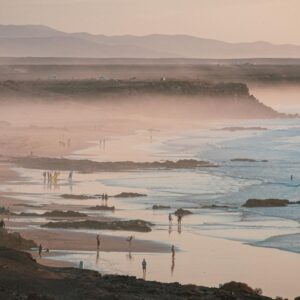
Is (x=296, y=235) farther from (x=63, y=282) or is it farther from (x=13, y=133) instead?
(x=13, y=133)

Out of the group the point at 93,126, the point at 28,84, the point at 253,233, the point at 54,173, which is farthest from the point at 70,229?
the point at 28,84

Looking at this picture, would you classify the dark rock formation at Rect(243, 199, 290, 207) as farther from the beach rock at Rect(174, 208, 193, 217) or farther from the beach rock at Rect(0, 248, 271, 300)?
the beach rock at Rect(0, 248, 271, 300)

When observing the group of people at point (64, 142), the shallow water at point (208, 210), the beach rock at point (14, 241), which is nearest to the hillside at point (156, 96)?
the group of people at point (64, 142)

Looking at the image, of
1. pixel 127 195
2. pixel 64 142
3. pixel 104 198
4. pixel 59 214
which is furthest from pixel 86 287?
pixel 64 142

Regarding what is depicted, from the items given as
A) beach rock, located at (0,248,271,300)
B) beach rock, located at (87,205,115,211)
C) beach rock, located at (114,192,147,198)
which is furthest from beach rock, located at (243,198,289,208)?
beach rock, located at (0,248,271,300)

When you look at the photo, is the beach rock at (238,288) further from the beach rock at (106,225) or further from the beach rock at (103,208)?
the beach rock at (103,208)

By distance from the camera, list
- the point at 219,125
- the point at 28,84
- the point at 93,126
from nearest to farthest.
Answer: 1. the point at 93,126
2. the point at 219,125
3. the point at 28,84
